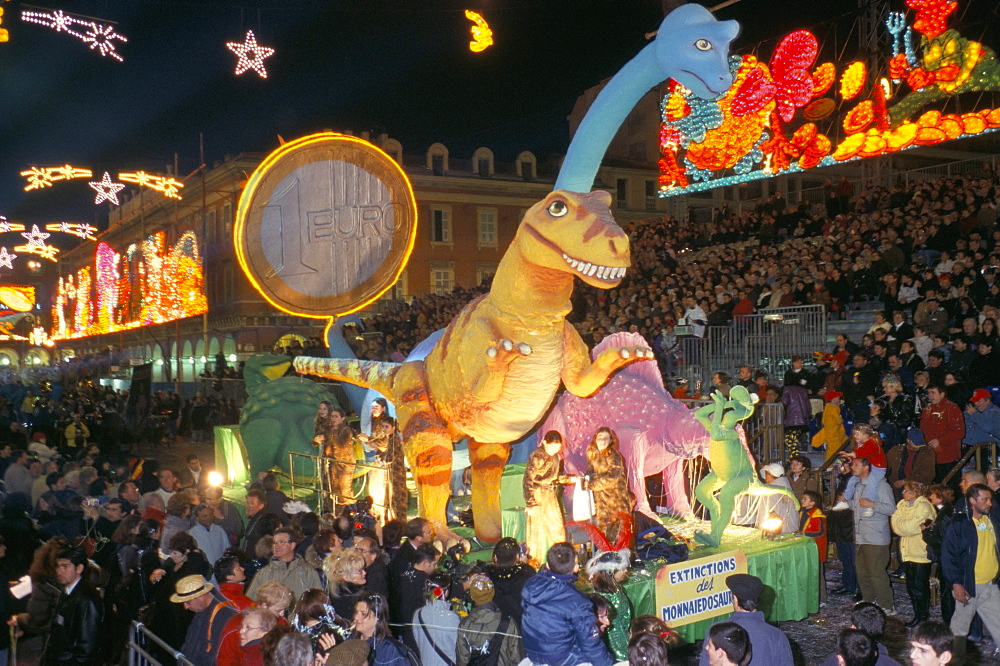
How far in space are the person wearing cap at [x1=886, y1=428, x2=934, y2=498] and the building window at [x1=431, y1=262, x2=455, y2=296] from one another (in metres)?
27.0

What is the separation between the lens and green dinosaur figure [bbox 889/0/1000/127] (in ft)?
49.5

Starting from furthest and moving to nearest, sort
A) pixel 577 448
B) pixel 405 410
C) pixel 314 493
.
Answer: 1. pixel 314 493
2. pixel 577 448
3. pixel 405 410

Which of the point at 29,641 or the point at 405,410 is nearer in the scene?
the point at 29,641

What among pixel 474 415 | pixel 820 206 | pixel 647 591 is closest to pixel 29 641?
pixel 474 415

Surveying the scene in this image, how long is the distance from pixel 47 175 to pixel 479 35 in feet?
30.6

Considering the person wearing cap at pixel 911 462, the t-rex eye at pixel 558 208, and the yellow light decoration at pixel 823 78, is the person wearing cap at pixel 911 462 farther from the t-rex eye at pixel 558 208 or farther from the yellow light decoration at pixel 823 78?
the yellow light decoration at pixel 823 78

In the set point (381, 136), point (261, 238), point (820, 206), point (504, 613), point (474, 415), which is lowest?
point (504, 613)

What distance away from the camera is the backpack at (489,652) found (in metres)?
4.41

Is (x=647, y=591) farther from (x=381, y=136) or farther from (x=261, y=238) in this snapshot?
(x=381, y=136)

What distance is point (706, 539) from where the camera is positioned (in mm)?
7160

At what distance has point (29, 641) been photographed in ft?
19.8

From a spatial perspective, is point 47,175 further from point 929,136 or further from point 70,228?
point 929,136

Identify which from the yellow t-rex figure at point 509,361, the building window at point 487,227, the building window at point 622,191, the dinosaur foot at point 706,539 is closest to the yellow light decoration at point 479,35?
the yellow t-rex figure at point 509,361

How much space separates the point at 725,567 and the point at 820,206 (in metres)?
13.3
